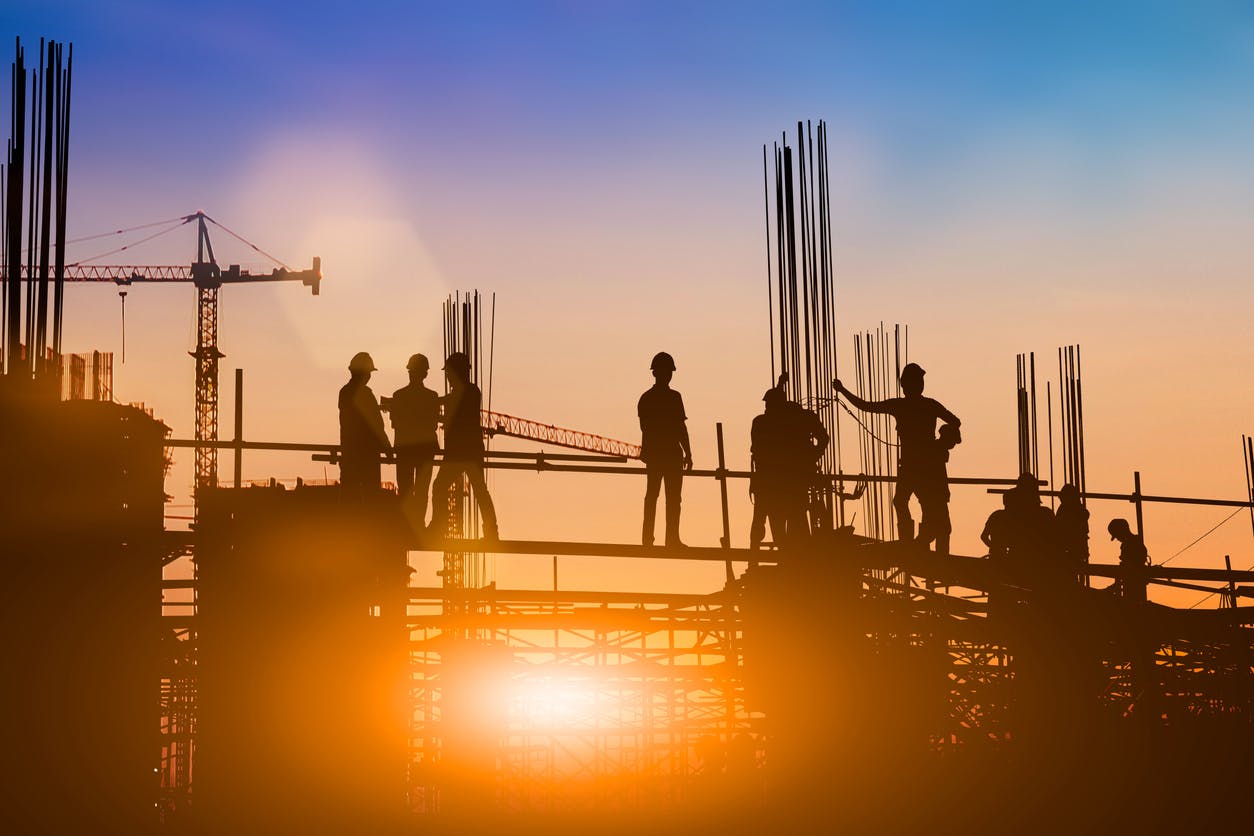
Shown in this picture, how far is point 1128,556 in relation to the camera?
602 inches

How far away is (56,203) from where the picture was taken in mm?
15734

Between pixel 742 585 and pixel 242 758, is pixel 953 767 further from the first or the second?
pixel 242 758

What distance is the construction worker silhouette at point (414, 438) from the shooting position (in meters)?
12.6

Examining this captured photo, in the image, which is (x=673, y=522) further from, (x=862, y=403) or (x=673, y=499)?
(x=862, y=403)

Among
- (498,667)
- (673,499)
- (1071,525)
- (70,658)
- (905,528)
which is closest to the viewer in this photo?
(70,658)

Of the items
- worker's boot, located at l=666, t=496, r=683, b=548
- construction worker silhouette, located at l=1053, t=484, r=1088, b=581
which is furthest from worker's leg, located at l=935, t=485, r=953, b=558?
worker's boot, located at l=666, t=496, r=683, b=548

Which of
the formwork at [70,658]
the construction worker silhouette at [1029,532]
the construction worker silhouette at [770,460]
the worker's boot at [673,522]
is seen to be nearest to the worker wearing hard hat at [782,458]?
the construction worker silhouette at [770,460]

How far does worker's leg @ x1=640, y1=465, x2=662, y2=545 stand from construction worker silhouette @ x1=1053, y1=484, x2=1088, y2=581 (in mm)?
4015

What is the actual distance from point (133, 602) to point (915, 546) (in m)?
7.16

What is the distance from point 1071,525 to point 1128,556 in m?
1.21

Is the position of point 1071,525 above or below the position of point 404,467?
below

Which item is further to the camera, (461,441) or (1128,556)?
(1128,556)

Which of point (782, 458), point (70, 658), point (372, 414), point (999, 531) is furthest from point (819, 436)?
point (70, 658)

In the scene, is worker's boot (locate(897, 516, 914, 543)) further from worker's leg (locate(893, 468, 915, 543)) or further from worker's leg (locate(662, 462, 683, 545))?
worker's leg (locate(662, 462, 683, 545))
